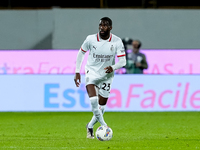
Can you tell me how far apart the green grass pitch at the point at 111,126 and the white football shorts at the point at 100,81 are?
80 centimetres

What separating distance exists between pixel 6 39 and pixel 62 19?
8.90 feet

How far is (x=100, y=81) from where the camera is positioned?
8.38 m

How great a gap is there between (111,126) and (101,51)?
288 centimetres

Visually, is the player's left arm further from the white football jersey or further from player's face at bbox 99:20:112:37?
player's face at bbox 99:20:112:37

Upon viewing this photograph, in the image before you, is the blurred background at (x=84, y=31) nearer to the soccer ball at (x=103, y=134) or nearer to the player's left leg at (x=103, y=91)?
the player's left leg at (x=103, y=91)

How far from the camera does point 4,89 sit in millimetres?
14242

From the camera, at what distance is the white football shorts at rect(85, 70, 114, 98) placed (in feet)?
27.2

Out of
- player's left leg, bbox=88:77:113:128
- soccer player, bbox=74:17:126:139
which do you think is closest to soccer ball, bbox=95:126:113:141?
soccer player, bbox=74:17:126:139

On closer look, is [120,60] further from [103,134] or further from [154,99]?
[154,99]

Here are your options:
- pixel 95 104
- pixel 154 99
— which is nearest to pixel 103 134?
pixel 95 104

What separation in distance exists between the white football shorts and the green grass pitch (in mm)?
804

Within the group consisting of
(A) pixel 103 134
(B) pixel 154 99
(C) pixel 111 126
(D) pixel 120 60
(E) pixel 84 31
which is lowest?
(E) pixel 84 31

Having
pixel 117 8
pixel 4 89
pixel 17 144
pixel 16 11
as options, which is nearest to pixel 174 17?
pixel 117 8

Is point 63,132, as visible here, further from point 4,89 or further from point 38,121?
point 4,89
